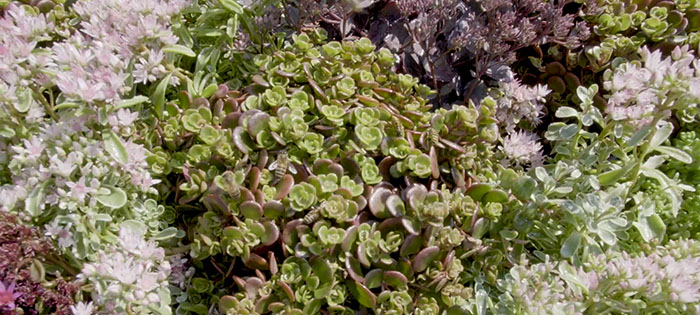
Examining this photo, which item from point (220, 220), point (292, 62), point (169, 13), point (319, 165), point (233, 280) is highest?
point (169, 13)

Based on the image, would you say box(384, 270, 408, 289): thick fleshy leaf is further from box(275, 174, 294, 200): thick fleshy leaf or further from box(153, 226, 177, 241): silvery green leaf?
box(153, 226, 177, 241): silvery green leaf

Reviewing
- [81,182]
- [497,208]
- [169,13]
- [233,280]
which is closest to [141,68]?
[169,13]

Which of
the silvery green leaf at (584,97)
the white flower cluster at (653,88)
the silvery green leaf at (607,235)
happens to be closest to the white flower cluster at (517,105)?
the silvery green leaf at (584,97)

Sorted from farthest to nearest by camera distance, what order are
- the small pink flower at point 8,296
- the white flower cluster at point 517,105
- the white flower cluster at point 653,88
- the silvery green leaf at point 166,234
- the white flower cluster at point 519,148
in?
the white flower cluster at point 517,105, the white flower cluster at point 519,148, the silvery green leaf at point 166,234, the white flower cluster at point 653,88, the small pink flower at point 8,296

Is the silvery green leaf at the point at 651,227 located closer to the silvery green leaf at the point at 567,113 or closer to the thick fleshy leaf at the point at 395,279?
the silvery green leaf at the point at 567,113

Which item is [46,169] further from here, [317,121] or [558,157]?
[558,157]

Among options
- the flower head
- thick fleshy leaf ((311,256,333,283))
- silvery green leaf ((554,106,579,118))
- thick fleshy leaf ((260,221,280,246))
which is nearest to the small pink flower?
the flower head
